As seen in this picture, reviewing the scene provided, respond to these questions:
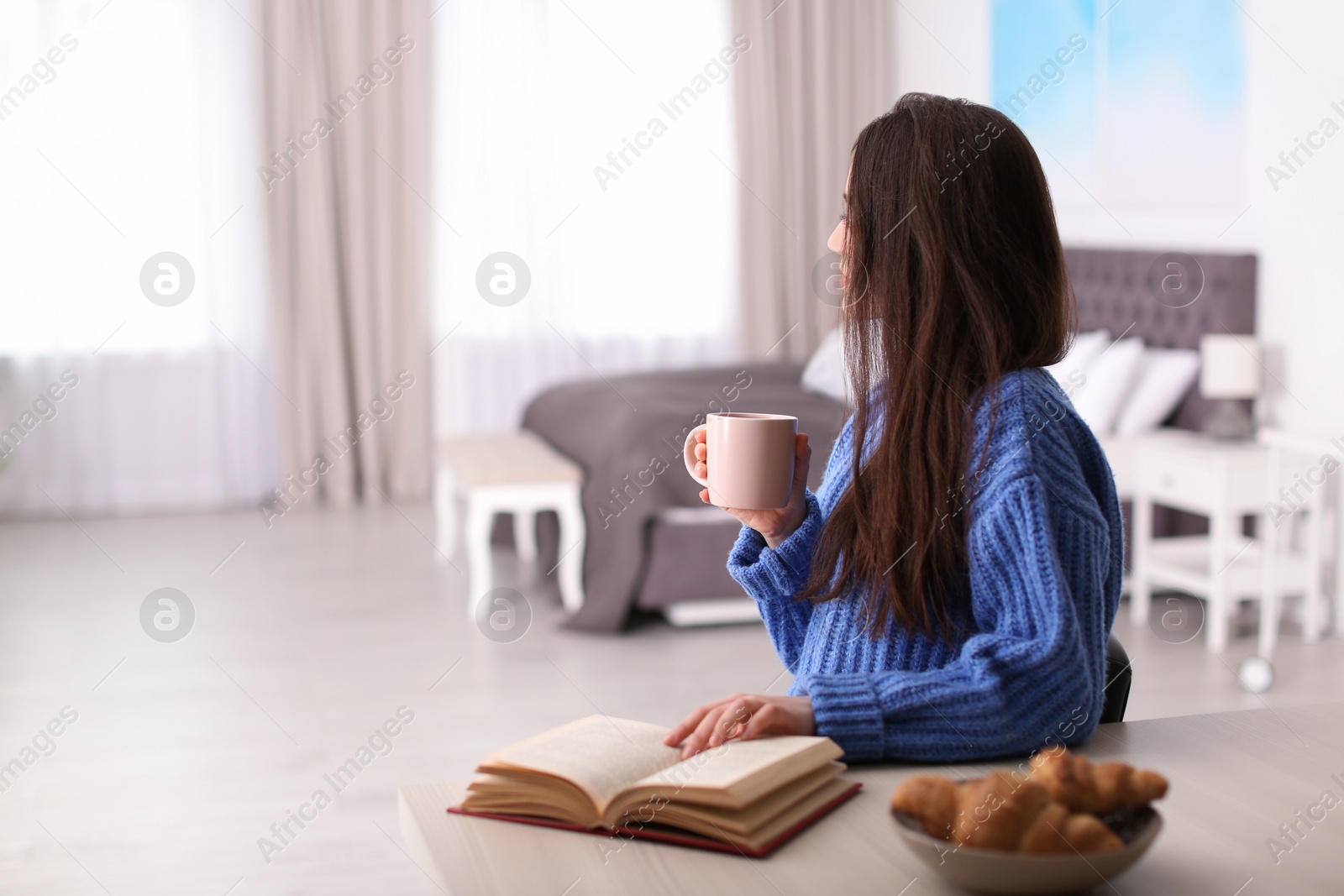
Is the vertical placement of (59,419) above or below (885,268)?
below

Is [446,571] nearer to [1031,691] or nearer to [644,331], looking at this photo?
[644,331]

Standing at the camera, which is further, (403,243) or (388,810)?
(403,243)

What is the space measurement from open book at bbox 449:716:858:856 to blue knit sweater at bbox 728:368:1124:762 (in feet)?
0.24

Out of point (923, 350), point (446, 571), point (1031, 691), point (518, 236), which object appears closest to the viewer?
point (1031, 691)

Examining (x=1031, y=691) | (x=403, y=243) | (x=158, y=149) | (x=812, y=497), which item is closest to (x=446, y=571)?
(x=403, y=243)

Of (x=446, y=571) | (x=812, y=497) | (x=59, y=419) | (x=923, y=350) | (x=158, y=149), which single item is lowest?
(x=446, y=571)

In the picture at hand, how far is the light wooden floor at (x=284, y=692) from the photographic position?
7.61 ft

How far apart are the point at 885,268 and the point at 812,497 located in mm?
260

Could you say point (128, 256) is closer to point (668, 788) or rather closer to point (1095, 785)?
point (668, 788)

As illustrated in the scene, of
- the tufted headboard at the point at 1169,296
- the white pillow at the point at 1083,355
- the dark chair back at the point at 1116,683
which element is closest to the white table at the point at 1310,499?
the tufted headboard at the point at 1169,296

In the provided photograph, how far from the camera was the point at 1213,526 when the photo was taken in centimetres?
348

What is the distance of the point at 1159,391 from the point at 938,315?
3237 mm

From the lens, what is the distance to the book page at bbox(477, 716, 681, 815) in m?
0.93

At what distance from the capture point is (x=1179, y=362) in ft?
13.4
